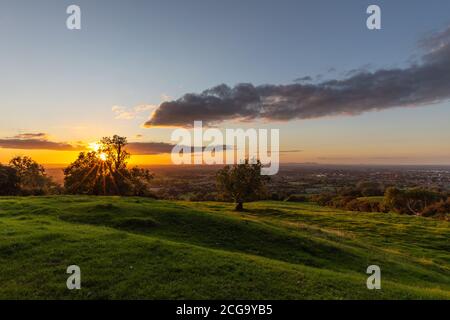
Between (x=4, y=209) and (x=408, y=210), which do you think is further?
(x=408, y=210)

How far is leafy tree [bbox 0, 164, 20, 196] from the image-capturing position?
230 ft

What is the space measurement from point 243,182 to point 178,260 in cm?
5325

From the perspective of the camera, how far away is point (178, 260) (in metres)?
20.1

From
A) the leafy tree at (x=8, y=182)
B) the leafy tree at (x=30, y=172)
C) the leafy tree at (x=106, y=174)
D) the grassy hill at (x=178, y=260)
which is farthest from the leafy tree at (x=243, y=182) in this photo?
the leafy tree at (x=30, y=172)

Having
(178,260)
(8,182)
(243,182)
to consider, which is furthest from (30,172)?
(178,260)

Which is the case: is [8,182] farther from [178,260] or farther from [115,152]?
[178,260]

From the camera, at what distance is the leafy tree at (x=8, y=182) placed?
70062mm

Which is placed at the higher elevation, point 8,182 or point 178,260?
point 8,182

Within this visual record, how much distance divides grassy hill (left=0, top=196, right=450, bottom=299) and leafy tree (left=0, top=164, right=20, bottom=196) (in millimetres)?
35322

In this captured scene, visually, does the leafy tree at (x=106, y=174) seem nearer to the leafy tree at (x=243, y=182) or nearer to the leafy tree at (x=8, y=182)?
the leafy tree at (x=8, y=182)
